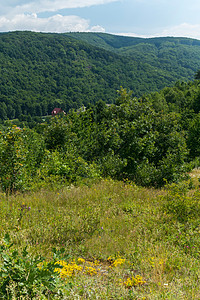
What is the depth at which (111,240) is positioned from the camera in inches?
155

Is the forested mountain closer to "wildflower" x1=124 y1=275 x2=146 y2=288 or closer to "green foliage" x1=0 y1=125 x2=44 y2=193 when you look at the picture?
"green foliage" x1=0 y1=125 x2=44 y2=193

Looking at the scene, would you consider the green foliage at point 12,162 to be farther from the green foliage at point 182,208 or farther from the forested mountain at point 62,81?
the forested mountain at point 62,81

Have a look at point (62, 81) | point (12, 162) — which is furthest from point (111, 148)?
point (62, 81)

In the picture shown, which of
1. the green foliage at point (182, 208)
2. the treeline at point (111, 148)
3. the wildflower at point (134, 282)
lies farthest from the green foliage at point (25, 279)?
the treeline at point (111, 148)

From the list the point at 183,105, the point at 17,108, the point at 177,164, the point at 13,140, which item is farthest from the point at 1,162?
the point at 17,108

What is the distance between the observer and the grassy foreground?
8.70ft

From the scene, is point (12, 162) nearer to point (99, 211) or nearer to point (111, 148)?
point (99, 211)

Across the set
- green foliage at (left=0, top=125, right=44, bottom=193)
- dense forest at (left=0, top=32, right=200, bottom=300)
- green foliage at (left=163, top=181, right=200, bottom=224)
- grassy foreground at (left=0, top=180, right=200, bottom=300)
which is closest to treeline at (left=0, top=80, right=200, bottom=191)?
dense forest at (left=0, top=32, right=200, bottom=300)

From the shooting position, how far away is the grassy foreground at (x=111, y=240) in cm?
265

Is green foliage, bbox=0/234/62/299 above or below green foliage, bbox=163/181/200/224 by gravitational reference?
above

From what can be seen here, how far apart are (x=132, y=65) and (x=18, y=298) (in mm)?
199954

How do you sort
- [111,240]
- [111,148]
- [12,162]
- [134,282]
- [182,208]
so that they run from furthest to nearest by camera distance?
[111,148] < [12,162] < [182,208] < [111,240] < [134,282]

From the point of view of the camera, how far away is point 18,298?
2186 millimetres

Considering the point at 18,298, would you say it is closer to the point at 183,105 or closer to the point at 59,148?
the point at 59,148
